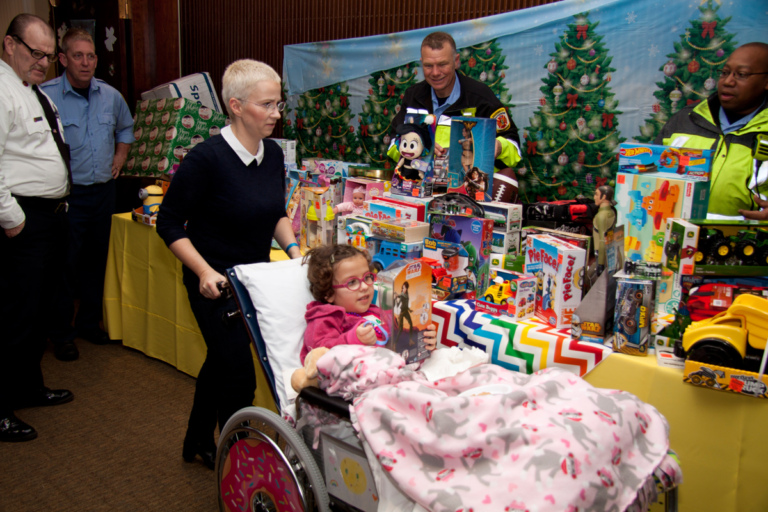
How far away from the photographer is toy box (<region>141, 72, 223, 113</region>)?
4680mm

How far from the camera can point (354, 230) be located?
8.39ft

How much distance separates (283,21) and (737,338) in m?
4.68

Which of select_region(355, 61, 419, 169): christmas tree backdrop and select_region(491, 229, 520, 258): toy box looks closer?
select_region(491, 229, 520, 258): toy box

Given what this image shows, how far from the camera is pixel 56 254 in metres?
3.06

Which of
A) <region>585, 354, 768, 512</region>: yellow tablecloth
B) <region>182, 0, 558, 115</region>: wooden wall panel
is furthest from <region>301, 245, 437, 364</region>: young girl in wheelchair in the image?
<region>182, 0, 558, 115</region>: wooden wall panel

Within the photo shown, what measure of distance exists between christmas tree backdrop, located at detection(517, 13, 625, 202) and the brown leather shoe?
10.3ft

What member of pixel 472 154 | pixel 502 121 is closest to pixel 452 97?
pixel 502 121

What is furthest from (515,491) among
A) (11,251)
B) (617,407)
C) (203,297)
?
(11,251)

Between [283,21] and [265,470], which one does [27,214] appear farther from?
[283,21]

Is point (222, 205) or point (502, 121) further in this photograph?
point (502, 121)

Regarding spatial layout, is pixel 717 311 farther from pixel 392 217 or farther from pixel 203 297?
pixel 203 297

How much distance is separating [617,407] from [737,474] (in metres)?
0.57

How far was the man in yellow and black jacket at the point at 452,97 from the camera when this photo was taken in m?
3.03

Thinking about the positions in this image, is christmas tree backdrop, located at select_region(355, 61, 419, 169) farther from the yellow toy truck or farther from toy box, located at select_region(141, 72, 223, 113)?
the yellow toy truck
